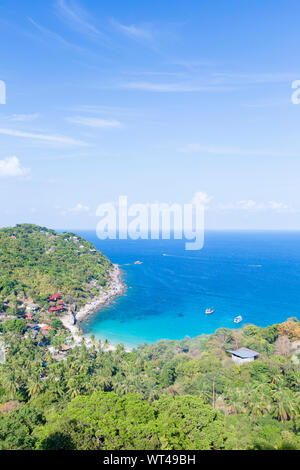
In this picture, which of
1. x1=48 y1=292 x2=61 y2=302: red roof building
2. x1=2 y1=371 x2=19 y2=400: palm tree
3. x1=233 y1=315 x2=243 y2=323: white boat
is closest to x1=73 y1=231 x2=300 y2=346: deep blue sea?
x1=233 y1=315 x2=243 y2=323: white boat

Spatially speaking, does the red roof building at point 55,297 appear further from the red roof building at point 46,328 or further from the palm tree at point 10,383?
the palm tree at point 10,383

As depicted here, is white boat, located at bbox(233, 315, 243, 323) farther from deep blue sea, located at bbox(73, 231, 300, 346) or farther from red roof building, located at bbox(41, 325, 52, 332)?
red roof building, located at bbox(41, 325, 52, 332)

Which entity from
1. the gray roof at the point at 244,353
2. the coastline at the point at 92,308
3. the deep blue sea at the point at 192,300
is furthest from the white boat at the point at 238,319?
the coastline at the point at 92,308

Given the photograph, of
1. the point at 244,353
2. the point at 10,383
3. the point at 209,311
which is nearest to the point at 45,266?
the point at 209,311

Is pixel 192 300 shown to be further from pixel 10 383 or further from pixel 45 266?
pixel 10 383
